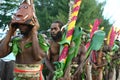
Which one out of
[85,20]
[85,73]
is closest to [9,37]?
[85,73]

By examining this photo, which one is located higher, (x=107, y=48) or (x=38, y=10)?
(x=38, y=10)

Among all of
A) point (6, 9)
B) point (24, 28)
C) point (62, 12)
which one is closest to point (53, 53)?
point (24, 28)

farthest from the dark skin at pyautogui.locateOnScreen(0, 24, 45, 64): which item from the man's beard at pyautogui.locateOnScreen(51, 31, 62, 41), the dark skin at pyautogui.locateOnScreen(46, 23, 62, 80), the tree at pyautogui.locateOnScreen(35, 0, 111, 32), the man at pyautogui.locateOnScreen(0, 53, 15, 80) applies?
the tree at pyautogui.locateOnScreen(35, 0, 111, 32)

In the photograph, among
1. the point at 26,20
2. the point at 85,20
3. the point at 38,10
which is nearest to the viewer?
the point at 26,20

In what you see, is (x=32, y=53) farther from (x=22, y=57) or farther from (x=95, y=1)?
(x=95, y=1)

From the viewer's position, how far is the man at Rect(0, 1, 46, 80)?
5.09m

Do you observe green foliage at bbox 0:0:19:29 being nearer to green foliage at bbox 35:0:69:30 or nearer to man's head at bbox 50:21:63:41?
green foliage at bbox 35:0:69:30

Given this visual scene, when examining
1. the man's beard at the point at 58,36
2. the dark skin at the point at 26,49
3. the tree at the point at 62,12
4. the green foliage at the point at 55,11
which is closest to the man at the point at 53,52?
the man's beard at the point at 58,36

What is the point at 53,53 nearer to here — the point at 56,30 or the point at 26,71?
the point at 56,30

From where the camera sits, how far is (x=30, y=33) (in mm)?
5250

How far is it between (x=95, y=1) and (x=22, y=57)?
3292cm

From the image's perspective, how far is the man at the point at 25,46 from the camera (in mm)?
5094

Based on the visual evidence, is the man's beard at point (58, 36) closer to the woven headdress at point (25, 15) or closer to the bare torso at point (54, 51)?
the bare torso at point (54, 51)

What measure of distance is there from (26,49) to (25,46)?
0.13ft
